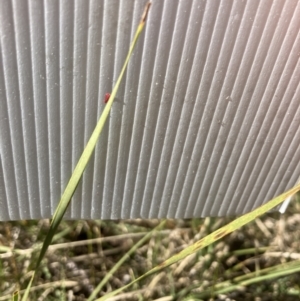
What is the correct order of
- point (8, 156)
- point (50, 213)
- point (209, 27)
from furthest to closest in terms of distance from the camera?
point (50, 213) → point (8, 156) → point (209, 27)

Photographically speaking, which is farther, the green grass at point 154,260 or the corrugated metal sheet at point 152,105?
the green grass at point 154,260

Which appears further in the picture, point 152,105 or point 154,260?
point 154,260

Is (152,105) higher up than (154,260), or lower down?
higher up

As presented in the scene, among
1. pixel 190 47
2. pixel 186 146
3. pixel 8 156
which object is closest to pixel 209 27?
pixel 190 47

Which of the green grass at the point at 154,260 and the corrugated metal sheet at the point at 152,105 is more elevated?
the corrugated metal sheet at the point at 152,105

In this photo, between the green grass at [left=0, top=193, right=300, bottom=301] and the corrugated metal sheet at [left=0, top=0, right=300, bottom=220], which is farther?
the green grass at [left=0, top=193, right=300, bottom=301]

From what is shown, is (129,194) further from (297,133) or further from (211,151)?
(297,133)

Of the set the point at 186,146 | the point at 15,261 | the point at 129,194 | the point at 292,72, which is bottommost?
the point at 15,261

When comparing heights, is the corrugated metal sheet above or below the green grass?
above
